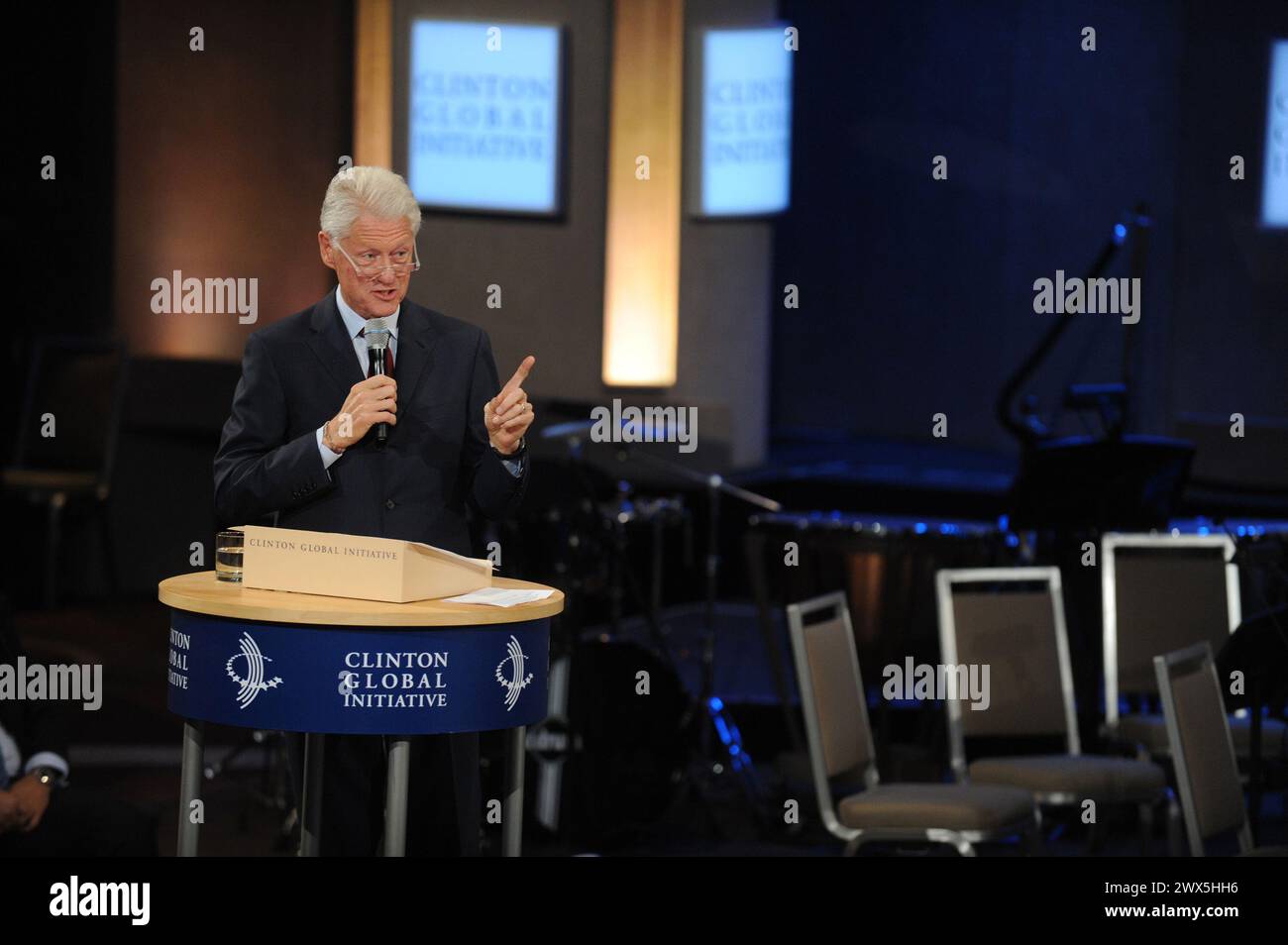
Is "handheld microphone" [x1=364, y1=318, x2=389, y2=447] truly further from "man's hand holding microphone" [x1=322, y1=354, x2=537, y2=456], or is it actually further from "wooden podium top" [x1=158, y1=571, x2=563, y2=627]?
"wooden podium top" [x1=158, y1=571, x2=563, y2=627]

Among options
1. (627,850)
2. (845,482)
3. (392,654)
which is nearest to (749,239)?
(845,482)

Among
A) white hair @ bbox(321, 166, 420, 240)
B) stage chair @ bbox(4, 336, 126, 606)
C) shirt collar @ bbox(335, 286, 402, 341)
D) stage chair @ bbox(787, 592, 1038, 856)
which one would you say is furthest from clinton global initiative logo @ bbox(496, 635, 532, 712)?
stage chair @ bbox(4, 336, 126, 606)

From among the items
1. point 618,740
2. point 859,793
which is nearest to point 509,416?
point 859,793

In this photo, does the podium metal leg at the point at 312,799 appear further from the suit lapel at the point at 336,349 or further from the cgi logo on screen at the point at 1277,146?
the cgi logo on screen at the point at 1277,146

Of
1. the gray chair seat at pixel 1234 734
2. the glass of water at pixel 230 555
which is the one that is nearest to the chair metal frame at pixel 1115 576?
the gray chair seat at pixel 1234 734

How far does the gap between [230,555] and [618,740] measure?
2.21 m

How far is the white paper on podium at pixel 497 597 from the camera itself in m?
2.80

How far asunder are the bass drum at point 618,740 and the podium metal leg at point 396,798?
209cm

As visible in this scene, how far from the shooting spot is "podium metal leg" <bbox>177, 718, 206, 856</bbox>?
285cm

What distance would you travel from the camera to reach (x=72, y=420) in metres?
6.82

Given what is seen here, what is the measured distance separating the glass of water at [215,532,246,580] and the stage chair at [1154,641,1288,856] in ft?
6.11

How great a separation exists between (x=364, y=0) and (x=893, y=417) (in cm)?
529

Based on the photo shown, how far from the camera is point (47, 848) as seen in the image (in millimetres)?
3402

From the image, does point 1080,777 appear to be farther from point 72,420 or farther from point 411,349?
point 72,420
